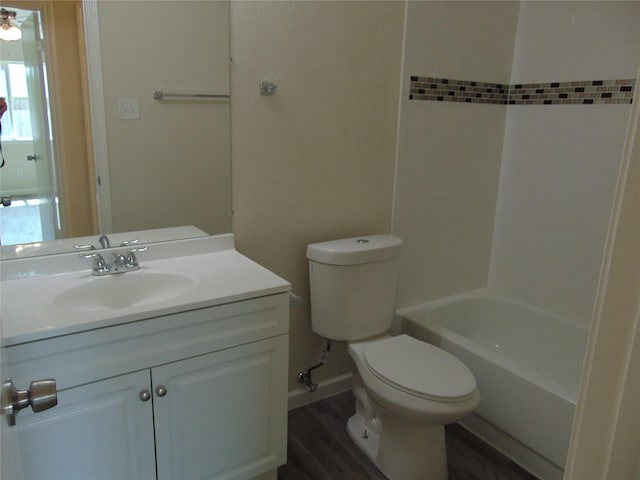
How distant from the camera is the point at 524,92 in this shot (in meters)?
2.51

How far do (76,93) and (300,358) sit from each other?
55.1 inches

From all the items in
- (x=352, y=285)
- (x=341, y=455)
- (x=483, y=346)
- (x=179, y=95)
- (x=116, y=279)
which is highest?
(x=179, y=95)

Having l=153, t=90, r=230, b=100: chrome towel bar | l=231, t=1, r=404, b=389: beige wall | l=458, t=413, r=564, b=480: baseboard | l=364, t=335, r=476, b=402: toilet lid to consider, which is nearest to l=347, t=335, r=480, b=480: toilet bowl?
l=364, t=335, r=476, b=402: toilet lid

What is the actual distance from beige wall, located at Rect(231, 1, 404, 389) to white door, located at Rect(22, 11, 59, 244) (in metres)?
0.61

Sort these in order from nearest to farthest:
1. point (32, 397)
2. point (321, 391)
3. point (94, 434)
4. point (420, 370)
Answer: point (32, 397), point (94, 434), point (420, 370), point (321, 391)

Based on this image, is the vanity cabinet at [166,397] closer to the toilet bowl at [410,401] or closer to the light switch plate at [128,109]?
→ the toilet bowl at [410,401]

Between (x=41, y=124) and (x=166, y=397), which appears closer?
(x=166, y=397)

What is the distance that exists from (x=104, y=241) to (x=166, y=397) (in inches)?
24.2

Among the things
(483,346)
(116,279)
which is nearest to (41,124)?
(116,279)

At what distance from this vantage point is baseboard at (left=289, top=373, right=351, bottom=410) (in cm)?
231

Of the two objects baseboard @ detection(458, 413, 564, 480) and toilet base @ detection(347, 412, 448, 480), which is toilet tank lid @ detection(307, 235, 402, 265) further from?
baseboard @ detection(458, 413, 564, 480)

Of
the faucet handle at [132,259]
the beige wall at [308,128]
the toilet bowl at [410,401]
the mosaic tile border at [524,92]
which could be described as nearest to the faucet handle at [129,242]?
the faucet handle at [132,259]

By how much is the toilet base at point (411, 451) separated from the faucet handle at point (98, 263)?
115 cm

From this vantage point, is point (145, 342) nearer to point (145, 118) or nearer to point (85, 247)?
point (85, 247)
